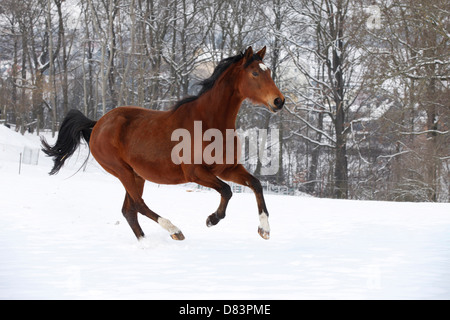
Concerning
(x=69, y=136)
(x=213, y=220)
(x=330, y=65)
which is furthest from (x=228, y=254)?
(x=330, y=65)

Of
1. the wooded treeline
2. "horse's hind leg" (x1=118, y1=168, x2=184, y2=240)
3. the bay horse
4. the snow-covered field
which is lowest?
the snow-covered field

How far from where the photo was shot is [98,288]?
3.72 meters

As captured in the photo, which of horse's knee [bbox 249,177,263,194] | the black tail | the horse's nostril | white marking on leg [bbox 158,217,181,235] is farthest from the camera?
the black tail

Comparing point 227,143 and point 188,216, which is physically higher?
point 227,143

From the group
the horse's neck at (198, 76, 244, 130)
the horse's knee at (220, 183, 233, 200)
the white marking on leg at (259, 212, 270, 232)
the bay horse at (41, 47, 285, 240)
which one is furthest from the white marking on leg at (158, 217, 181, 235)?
the horse's neck at (198, 76, 244, 130)

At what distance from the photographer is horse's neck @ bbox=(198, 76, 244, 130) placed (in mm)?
5055

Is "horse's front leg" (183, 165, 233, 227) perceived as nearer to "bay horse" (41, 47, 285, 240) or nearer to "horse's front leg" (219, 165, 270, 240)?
"bay horse" (41, 47, 285, 240)

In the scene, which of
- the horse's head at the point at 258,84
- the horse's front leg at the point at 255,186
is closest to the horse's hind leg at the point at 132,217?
the horse's front leg at the point at 255,186

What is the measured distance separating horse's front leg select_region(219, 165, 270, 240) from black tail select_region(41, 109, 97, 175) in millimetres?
2307

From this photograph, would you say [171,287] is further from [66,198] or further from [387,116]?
[387,116]

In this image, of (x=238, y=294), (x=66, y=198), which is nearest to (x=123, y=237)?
(x=238, y=294)

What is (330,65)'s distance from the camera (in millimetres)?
20703

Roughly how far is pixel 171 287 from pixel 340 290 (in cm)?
126

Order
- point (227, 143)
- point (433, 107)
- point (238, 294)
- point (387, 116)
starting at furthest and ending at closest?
1. point (387, 116)
2. point (433, 107)
3. point (227, 143)
4. point (238, 294)
